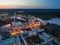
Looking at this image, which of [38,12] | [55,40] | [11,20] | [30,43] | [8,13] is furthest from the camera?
[38,12]

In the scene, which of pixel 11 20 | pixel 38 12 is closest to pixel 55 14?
pixel 38 12

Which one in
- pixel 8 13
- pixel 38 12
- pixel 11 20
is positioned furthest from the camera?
pixel 38 12

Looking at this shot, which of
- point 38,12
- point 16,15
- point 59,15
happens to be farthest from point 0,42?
point 38,12

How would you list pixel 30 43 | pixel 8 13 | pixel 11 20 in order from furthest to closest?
pixel 8 13
pixel 11 20
pixel 30 43

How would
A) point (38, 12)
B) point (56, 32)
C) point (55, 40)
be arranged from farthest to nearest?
point (38, 12), point (56, 32), point (55, 40)

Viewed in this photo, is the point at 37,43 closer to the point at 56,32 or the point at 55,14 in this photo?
the point at 56,32

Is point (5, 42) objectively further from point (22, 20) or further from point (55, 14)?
point (55, 14)

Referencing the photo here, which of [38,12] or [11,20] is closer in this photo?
[11,20]

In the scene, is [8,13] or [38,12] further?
[38,12]

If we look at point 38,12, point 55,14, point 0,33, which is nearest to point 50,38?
point 0,33
